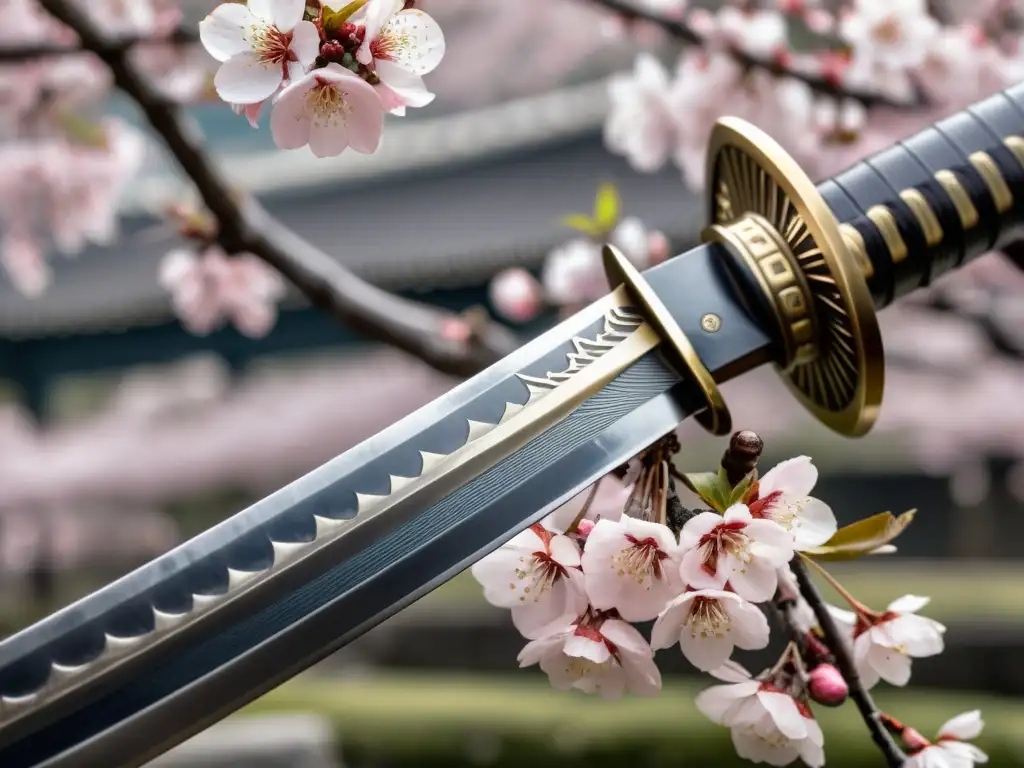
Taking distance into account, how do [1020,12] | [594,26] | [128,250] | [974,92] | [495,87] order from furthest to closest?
[495,87] → [594,26] → [128,250] → [1020,12] → [974,92]

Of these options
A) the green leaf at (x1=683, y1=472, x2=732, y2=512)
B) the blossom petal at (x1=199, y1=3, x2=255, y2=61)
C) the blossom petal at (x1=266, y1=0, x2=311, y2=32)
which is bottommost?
the green leaf at (x1=683, y1=472, x2=732, y2=512)

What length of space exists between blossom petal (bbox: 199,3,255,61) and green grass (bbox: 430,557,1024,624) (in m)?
3.76

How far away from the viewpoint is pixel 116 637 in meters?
0.53

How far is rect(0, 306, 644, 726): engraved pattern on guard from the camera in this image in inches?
20.5

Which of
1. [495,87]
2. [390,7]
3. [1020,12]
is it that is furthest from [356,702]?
[495,87]

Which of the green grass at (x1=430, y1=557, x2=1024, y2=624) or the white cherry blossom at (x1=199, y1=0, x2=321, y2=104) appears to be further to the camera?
the green grass at (x1=430, y1=557, x2=1024, y2=624)

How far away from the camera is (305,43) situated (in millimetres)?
494

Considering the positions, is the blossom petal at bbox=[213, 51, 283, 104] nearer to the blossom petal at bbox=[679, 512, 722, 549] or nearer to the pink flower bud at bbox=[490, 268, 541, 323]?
the blossom petal at bbox=[679, 512, 722, 549]

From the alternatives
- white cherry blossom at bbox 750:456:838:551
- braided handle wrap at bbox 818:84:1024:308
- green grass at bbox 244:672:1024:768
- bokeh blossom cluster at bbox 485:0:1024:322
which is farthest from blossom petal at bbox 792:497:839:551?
green grass at bbox 244:672:1024:768

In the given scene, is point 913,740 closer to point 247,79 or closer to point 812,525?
point 812,525

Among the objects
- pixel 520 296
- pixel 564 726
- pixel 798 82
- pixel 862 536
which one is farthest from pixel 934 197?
pixel 564 726

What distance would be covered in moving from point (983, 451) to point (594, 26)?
4.64m

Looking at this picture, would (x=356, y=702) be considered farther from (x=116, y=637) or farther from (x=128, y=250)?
(x=128, y=250)

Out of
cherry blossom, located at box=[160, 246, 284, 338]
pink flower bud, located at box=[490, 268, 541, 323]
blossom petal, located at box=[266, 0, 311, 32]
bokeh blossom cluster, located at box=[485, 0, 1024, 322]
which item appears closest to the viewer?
blossom petal, located at box=[266, 0, 311, 32]
